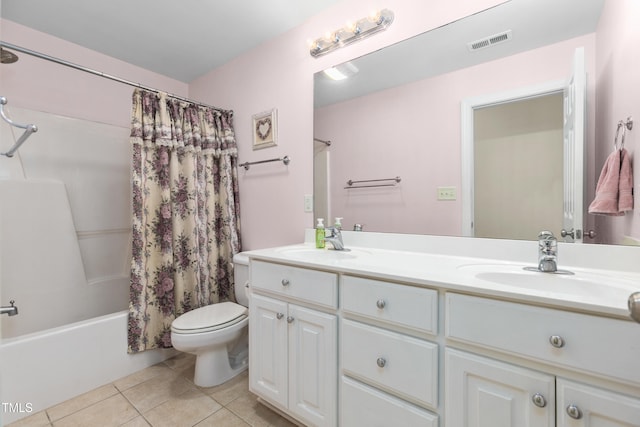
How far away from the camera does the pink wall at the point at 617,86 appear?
95 cm

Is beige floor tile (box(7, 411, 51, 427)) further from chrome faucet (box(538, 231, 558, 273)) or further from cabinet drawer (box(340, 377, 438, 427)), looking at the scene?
chrome faucet (box(538, 231, 558, 273))

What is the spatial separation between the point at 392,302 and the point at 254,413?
41.6 inches

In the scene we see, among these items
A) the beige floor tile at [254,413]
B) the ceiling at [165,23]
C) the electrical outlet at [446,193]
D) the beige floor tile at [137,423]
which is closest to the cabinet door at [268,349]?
the beige floor tile at [254,413]

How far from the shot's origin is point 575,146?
1.08 meters

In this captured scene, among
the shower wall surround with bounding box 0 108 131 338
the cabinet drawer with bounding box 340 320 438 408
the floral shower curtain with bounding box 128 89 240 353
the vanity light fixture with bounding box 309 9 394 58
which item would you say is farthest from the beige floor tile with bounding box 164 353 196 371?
the vanity light fixture with bounding box 309 9 394 58

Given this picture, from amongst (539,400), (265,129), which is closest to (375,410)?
(539,400)

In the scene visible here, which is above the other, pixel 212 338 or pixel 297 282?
pixel 297 282

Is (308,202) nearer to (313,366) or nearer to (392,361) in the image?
(313,366)

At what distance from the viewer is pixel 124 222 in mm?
2324

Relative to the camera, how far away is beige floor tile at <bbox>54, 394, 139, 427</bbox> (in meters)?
1.34

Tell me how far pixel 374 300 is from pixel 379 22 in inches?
58.2

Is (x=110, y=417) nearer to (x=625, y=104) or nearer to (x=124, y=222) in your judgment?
(x=124, y=222)

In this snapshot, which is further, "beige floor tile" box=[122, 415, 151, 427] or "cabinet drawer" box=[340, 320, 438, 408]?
"beige floor tile" box=[122, 415, 151, 427]

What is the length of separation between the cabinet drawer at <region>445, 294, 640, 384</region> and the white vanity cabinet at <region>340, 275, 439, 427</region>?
0.09 meters
